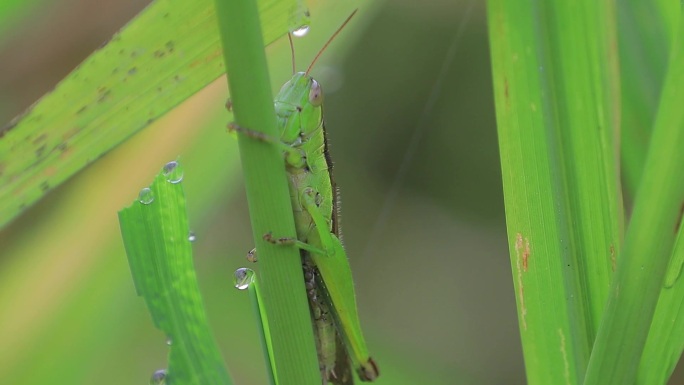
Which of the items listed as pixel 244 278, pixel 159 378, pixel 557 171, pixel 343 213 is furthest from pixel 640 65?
pixel 343 213

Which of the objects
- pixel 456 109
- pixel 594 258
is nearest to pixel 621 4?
pixel 594 258

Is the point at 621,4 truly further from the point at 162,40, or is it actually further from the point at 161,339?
the point at 161,339

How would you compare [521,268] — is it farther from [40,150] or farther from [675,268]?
[40,150]

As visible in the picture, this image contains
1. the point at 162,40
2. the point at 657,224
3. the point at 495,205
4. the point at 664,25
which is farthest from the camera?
the point at 495,205

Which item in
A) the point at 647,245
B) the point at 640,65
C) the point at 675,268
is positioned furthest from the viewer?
the point at 640,65

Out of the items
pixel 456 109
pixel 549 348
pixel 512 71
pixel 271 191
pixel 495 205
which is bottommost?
pixel 549 348

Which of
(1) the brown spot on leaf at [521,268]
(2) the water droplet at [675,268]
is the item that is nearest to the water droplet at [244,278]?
(1) the brown spot on leaf at [521,268]

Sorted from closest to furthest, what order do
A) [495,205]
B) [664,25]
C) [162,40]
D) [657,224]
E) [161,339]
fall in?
[657,224], [162,40], [664,25], [161,339], [495,205]

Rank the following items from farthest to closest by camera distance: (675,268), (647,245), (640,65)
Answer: (640,65) → (675,268) → (647,245)
